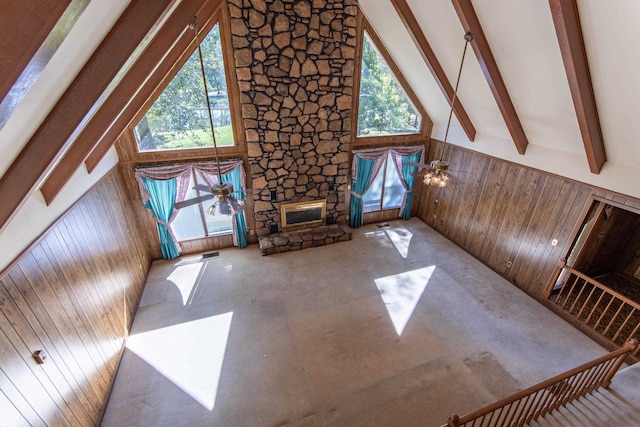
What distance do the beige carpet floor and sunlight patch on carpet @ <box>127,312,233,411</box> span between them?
0.05ft

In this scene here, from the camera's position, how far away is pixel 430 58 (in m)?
5.15

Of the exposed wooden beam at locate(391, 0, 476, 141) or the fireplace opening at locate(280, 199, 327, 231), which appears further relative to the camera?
the fireplace opening at locate(280, 199, 327, 231)

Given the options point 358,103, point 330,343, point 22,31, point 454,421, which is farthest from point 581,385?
point 358,103

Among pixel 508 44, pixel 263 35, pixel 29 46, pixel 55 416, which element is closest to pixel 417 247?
pixel 508 44

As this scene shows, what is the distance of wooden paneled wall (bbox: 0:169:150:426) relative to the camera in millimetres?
2352

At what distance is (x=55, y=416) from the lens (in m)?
2.70

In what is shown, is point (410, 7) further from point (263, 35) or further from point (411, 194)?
point (411, 194)

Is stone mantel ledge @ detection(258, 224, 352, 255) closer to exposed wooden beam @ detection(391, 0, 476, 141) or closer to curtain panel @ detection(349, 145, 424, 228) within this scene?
curtain panel @ detection(349, 145, 424, 228)

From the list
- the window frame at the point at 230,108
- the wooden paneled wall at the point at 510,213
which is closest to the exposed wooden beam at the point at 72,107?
the window frame at the point at 230,108

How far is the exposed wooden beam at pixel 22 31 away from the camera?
3.34 ft

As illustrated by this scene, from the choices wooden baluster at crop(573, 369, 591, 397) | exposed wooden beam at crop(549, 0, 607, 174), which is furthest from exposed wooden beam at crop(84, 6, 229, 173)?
wooden baluster at crop(573, 369, 591, 397)

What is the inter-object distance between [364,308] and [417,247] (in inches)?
97.7

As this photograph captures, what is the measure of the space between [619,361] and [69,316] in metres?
6.01

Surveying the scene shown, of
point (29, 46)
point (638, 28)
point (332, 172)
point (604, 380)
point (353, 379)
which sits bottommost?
point (353, 379)
